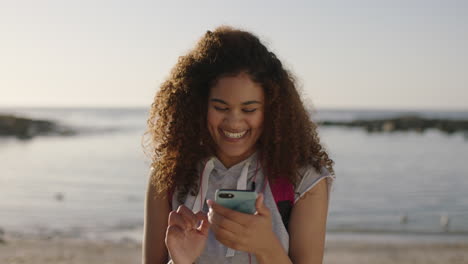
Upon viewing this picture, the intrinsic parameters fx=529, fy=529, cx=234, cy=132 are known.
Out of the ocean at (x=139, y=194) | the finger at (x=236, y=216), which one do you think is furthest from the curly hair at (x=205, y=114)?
the ocean at (x=139, y=194)

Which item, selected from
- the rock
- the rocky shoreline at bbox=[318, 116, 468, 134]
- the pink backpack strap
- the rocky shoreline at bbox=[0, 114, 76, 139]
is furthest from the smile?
the rocky shoreline at bbox=[318, 116, 468, 134]

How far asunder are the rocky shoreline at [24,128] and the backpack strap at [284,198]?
3509cm

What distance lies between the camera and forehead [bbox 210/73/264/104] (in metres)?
2.50

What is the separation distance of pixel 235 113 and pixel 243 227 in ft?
1.78

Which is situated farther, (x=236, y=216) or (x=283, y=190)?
(x=283, y=190)

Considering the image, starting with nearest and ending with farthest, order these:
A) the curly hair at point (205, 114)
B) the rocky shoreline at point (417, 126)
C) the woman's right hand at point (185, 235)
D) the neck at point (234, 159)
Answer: the woman's right hand at point (185, 235), the curly hair at point (205, 114), the neck at point (234, 159), the rocky shoreline at point (417, 126)

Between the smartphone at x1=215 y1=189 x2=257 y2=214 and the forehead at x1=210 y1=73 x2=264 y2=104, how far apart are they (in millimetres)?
463

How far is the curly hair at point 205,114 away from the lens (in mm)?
2604

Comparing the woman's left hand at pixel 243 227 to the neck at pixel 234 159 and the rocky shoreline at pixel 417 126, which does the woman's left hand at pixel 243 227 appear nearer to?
the neck at pixel 234 159

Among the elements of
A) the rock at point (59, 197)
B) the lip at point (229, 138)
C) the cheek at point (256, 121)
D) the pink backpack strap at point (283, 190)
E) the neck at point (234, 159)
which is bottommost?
the rock at point (59, 197)

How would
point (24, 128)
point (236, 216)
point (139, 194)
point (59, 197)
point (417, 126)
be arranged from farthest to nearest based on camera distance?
point (417, 126), point (24, 128), point (139, 194), point (59, 197), point (236, 216)

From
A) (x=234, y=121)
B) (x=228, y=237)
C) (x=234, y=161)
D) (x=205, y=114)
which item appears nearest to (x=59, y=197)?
(x=205, y=114)

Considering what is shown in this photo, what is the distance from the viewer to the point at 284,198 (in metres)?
2.58

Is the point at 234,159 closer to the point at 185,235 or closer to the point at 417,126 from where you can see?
the point at 185,235
